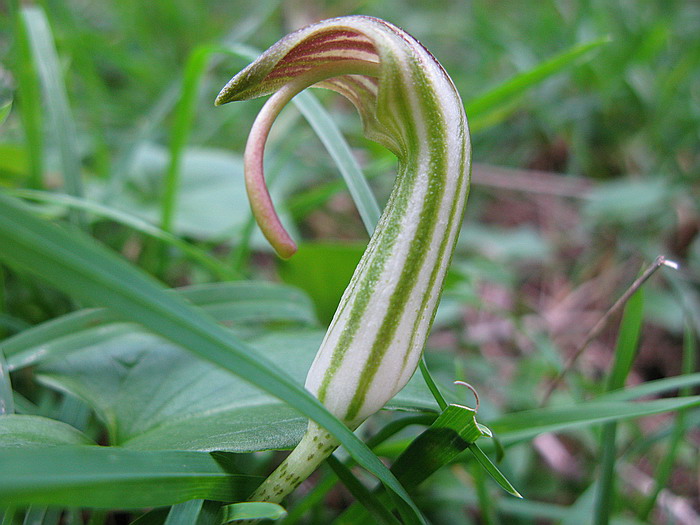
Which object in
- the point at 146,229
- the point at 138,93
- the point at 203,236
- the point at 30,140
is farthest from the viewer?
the point at 138,93

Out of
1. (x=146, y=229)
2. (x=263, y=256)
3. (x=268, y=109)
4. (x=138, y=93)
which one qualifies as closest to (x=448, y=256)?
(x=268, y=109)

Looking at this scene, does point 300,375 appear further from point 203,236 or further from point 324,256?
point 203,236

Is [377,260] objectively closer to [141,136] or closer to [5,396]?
[5,396]

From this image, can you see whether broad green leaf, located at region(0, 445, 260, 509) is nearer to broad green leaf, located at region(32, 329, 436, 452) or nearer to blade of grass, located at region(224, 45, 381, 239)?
broad green leaf, located at region(32, 329, 436, 452)

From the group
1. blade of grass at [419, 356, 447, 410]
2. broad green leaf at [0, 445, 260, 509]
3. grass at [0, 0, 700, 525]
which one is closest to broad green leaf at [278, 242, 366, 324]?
grass at [0, 0, 700, 525]

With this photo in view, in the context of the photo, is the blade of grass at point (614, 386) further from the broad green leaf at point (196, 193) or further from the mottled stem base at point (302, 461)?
the broad green leaf at point (196, 193)

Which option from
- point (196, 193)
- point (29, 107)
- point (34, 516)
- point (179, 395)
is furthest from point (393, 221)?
point (196, 193)
